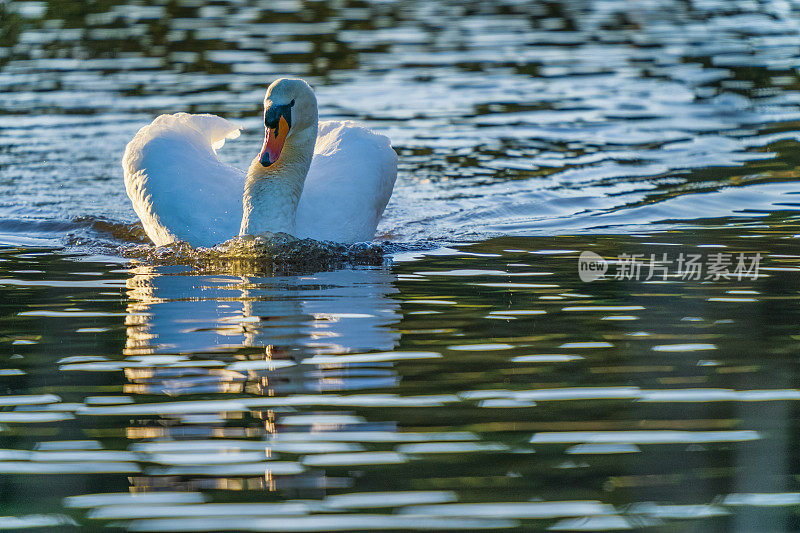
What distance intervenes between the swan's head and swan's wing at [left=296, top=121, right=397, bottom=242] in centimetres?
56

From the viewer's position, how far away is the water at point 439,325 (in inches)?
169

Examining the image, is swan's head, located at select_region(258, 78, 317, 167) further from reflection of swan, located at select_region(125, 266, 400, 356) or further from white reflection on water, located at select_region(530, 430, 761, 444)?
white reflection on water, located at select_region(530, 430, 761, 444)

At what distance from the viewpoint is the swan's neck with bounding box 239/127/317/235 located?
8406 millimetres

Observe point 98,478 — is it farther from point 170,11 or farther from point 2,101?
point 170,11

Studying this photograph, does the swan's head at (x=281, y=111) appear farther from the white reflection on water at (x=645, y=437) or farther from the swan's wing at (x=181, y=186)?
the white reflection on water at (x=645, y=437)

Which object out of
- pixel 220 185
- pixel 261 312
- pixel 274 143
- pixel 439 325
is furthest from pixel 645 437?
pixel 220 185

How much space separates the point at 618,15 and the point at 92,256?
14.2m

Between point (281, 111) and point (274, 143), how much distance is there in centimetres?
23

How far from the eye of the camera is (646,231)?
9352mm

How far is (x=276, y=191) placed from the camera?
8.41 meters

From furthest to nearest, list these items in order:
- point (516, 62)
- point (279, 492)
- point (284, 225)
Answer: point (516, 62) → point (284, 225) → point (279, 492)

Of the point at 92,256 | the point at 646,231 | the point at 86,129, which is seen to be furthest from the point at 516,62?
the point at 92,256

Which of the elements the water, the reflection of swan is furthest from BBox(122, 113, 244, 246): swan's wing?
the reflection of swan

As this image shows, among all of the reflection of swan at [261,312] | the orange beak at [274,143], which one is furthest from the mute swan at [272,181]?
the reflection of swan at [261,312]
